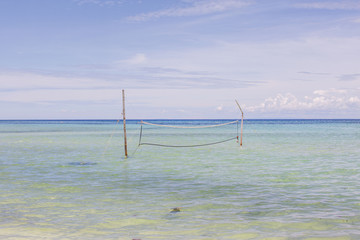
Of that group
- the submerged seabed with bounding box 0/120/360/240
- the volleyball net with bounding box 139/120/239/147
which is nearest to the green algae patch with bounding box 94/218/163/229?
the submerged seabed with bounding box 0/120/360/240

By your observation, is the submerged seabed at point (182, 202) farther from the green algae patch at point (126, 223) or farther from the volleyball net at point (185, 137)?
the volleyball net at point (185, 137)

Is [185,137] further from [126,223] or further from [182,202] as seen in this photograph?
[126,223]

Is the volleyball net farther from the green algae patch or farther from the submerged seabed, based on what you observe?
the green algae patch

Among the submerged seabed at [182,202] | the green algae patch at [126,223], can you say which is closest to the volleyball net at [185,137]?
the submerged seabed at [182,202]

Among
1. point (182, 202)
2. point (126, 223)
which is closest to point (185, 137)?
point (182, 202)

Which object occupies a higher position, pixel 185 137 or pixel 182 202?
pixel 182 202

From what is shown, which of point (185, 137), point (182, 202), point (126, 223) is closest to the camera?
point (126, 223)

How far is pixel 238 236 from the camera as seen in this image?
28.0 feet

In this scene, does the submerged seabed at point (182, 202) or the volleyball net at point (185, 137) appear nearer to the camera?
the submerged seabed at point (182, 202)

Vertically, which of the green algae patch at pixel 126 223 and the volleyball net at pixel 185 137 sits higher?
the green algae patch at pixel 126 223

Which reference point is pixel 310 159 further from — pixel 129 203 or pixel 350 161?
pixel 129 203

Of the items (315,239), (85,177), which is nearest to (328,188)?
(315,239)

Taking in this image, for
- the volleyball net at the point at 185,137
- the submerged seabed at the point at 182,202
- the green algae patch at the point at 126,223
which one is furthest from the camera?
the volleyball net at the point at 185,137

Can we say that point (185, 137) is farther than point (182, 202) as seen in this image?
Yes
